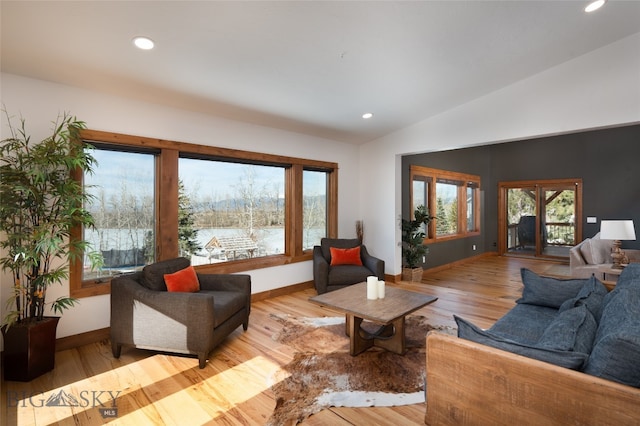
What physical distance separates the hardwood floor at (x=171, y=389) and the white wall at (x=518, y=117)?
2.41 metres

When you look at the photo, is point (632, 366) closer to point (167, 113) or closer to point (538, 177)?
point (167, 113)

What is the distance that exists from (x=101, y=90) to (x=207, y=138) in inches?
46.1

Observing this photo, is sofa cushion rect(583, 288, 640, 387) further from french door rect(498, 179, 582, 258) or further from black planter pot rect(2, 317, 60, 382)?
french door rect(498, 179, 582, 258)

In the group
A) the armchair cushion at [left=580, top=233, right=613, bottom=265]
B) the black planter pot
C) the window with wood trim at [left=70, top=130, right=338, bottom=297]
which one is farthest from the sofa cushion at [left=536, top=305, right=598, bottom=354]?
the armchair cushion at [left=580, top=233, right=613, bottom=265]

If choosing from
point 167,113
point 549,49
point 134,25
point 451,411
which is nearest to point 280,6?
point 134,25

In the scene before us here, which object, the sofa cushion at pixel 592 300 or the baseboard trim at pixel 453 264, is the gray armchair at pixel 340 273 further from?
the sofa cushion at pixel 592 300

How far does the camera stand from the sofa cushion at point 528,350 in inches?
49.2

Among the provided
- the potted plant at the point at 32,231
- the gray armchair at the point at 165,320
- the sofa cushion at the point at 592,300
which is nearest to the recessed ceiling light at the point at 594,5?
the sofa cushion at the point at 592,300

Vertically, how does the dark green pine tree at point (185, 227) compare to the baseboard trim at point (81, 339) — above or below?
A: above

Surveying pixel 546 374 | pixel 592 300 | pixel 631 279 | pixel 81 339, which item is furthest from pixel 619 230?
pixel 81 339

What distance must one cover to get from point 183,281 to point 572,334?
309 centimetres

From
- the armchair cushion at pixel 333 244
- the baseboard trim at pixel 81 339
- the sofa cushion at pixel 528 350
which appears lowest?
the baseboard trim at pixel 81 339

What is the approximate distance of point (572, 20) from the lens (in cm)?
291

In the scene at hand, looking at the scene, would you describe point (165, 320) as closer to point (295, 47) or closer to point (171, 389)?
point (171, 389)
